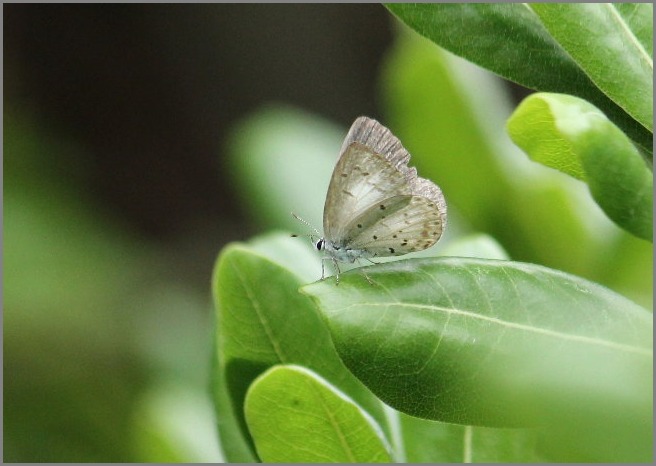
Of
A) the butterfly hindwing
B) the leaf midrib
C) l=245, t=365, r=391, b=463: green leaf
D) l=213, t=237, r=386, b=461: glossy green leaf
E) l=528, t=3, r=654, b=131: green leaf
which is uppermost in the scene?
l=528, t=3, r=654, b=131: green leaf

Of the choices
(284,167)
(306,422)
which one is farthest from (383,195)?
(284,167)

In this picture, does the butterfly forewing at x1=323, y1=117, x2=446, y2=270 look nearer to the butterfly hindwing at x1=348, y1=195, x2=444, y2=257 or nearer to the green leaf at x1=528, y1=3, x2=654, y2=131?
the butterfly hindwing at x1=348, y1=195, x2=444, y2=257

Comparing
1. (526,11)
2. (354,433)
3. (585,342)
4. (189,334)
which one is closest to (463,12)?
(526,11)

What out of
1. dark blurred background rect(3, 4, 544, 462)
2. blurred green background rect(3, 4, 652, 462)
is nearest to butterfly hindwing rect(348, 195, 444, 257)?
blurred green background rect(3, 4, 652, 462)

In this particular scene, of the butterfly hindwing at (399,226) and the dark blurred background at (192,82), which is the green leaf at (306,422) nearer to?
the butterfly hindwing at (399,226)

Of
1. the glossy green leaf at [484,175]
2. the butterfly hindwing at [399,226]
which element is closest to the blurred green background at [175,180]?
the glossy green leaf at [484,175]

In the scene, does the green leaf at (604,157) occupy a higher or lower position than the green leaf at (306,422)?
higher

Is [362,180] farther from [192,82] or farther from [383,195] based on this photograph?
[192,82]
